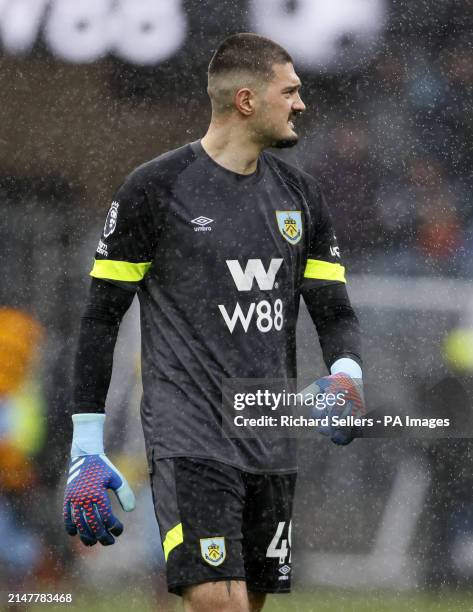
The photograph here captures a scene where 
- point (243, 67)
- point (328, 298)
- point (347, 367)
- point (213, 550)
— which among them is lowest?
point (213, 550)

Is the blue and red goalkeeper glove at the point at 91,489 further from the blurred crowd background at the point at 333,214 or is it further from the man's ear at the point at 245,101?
the blurred crowd background at the point at 333,214

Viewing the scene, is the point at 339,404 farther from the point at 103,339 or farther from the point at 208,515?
the point at 103,339

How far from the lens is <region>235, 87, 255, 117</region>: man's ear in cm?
471

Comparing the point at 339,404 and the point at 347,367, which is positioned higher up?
the point at 347,367

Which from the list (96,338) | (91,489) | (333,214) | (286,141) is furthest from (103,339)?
(333,214)

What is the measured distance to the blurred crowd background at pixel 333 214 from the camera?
6770 mm

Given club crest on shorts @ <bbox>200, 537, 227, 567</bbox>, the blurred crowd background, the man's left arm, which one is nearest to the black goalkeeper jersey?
the man's left arm

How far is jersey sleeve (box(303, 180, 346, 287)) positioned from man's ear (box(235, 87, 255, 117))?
0.36 m

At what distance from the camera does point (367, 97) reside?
22.4 feet

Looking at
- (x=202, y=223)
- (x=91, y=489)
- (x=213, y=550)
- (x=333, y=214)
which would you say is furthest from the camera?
(x=333, y=214)

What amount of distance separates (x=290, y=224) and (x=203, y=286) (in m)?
0.40

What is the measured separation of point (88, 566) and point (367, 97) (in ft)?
8.44

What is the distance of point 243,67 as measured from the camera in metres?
4.72

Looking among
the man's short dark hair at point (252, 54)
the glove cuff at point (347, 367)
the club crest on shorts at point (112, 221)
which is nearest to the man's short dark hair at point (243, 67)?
the man's short dark hair at point (252, 54)
